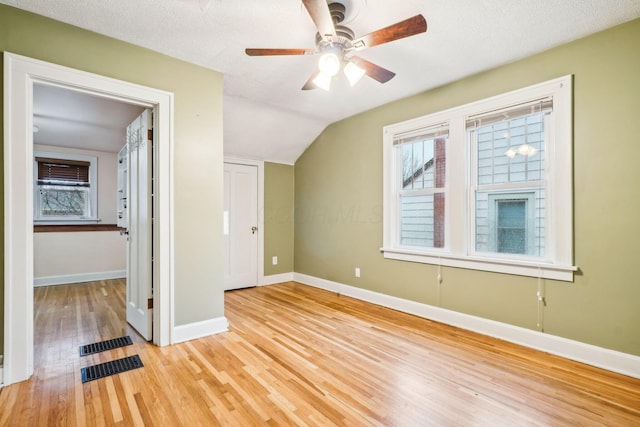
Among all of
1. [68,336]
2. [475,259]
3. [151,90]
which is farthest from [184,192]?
[475,259]

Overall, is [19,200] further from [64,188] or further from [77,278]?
[64,188]

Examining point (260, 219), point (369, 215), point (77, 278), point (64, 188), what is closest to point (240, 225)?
point (260, 219)

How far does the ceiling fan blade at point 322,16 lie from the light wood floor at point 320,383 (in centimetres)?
226

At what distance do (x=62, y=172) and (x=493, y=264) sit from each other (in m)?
6.93

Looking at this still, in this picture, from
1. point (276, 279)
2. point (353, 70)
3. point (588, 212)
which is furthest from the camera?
point (276, 279)

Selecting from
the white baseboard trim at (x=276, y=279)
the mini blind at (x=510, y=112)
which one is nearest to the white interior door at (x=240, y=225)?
the white baseboard trim at (x=276, y=279)

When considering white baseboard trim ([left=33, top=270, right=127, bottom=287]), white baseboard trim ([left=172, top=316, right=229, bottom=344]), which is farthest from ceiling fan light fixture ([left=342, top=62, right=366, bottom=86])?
white baseboard trim ([left=33, top=270, right=127, bottom=287])

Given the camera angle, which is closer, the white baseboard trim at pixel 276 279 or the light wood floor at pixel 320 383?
the light wood floor at pixel 320 383

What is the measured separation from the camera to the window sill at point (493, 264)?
102 inches

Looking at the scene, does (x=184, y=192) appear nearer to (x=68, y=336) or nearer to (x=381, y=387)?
(x=68, y=336)

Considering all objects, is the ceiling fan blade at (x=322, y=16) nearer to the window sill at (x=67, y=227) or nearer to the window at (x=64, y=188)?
the window sill at (x=67, y=227)

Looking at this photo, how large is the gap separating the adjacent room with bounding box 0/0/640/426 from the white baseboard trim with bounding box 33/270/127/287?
3.98 ft

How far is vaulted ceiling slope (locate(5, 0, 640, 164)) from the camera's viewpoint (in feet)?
6.77

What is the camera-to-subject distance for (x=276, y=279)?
520 cm
